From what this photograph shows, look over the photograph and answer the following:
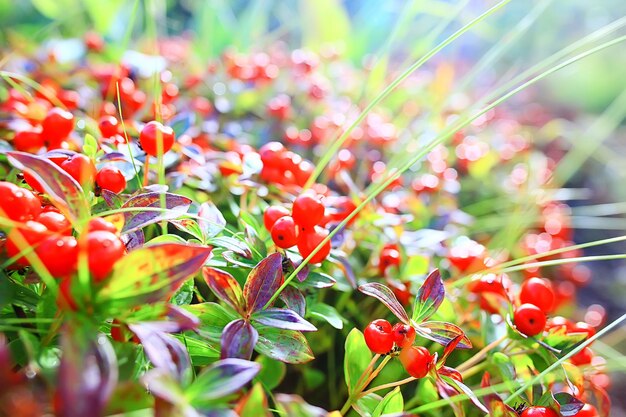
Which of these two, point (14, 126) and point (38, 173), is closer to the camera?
point (38, 173)

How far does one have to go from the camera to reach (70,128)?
64 cm

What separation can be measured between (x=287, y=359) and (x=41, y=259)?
209 millimetres

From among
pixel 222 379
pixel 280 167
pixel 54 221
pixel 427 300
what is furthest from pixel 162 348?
pixel 280 167

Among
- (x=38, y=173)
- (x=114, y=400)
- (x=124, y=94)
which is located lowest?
(x=114, y=400)

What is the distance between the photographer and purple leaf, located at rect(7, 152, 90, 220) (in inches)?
16.5

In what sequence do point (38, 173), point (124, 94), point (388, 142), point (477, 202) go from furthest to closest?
point (477, 202) → point (388, 142) → point (124, 94) → point (38, 173)

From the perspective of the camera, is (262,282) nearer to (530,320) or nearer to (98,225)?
(98,225)

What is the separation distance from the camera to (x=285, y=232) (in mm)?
523

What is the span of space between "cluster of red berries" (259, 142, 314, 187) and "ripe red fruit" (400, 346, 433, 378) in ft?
1.00

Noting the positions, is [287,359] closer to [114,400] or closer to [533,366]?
[114,400]

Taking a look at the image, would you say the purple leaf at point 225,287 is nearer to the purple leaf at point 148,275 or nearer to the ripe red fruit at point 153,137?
the purple leaf at point 148,275

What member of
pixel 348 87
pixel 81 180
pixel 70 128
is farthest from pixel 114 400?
pixel 348 87

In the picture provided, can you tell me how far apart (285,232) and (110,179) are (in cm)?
18

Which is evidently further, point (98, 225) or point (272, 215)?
point (272, 215)
